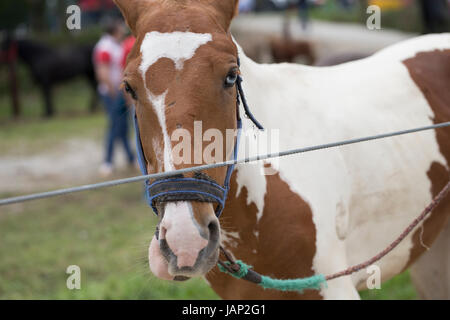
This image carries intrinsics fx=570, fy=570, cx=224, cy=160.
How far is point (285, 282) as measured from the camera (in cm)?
216

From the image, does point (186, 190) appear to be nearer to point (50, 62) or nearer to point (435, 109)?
point (435, 109)

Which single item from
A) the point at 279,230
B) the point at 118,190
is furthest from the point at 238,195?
the point at 118,190

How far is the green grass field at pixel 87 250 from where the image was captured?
4086 millimetres

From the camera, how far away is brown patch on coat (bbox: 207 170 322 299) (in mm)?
2180

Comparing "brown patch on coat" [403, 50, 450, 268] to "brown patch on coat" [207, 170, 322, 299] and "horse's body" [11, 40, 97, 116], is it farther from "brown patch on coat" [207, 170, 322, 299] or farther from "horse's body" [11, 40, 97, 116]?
"horse's body" [11, 40, 97, 116]

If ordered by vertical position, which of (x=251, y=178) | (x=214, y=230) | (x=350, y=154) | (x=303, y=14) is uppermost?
(x=303, y=14)

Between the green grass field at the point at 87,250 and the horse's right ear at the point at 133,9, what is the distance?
2.76ft

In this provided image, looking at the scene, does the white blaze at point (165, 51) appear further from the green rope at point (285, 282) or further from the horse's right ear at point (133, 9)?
the green rope at point (285, 282)

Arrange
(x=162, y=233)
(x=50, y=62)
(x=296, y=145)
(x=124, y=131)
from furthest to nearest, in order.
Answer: (x=50, y=62)
(x=124, y=131)
(x=296, y=145)
(x=162, y=233)

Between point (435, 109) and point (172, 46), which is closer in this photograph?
point (172, 46)

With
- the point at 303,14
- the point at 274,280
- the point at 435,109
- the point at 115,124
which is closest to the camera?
the point at 274,280

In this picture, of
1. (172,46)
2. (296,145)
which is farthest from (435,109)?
(172,46)

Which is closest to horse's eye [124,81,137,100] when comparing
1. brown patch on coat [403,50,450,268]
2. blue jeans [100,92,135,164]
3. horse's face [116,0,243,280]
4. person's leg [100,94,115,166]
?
horse's face [116,0,243,280]

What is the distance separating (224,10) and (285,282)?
103 cm
